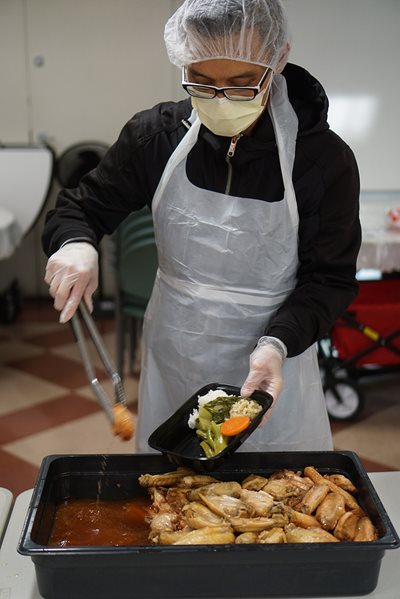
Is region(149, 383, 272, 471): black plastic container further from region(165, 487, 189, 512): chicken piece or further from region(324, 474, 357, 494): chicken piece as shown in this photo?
region(324, 474, 357, 494): chicken piece

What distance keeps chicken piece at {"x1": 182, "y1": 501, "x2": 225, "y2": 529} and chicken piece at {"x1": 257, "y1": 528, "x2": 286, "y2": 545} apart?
0.06 m

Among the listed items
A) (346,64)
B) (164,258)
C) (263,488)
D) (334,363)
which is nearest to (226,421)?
→ (263,488)

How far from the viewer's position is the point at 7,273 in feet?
14.9

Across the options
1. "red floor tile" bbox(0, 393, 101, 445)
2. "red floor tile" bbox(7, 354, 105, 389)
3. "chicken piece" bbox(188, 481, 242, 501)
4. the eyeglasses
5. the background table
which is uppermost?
the eyeglasses

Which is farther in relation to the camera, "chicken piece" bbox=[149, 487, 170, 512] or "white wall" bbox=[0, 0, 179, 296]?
"white wall" bbox=[0, 0, 179, 296]

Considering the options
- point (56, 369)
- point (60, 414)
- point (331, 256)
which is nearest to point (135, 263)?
point (60, 414)

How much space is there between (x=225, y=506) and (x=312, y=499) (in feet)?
0.45

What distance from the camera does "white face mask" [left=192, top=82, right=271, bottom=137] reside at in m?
1.36

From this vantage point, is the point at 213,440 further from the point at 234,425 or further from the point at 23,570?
the point at 23,570

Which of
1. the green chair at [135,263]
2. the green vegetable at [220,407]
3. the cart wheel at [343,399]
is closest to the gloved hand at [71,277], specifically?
the green vegetable at [220,407]

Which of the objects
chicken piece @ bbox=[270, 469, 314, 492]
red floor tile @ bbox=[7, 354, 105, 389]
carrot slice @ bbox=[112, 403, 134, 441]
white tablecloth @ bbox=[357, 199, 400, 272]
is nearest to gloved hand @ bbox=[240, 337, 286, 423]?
chicken piece @ bbox=[270, 469, 314, 492]

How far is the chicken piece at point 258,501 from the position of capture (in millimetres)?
1119

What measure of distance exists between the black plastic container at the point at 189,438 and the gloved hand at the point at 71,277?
26cm

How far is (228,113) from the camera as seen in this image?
4.48 ft
